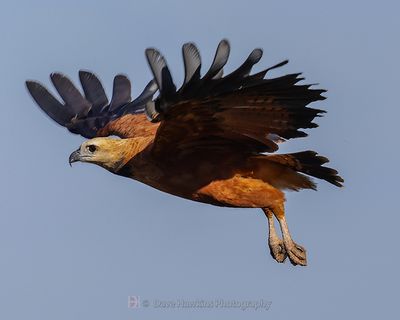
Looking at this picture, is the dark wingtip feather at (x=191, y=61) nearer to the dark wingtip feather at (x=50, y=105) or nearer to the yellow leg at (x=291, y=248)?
the yellow leg at (x=291, y=248)

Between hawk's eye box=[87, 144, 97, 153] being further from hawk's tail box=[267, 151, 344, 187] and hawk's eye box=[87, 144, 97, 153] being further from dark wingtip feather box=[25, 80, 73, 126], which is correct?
hawk's tail box=[267, 151, 344, 187]

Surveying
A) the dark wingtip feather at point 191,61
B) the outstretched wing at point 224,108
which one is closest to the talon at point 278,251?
the outstretched wing at point 224,108

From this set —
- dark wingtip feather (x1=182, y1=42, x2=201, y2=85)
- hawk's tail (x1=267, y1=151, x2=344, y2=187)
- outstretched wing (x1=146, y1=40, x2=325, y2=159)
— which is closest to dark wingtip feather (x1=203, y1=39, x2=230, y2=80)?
outstretched wing (x1=146, y1=40, x2=325, y2=159)

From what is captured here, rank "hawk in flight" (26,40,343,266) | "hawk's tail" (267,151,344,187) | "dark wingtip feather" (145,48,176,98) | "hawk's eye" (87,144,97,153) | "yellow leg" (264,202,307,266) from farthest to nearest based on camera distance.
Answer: "hawk's eye" (87,144,97,153) < "yellow leg" (264,202,307,266) < "hawk's tail" (267,151,344,187) < "hawk in flight" (26,40,343,266) < "dark wingtip feather" (145,48,176,98)

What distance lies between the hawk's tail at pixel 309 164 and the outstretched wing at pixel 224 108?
0.24 metres

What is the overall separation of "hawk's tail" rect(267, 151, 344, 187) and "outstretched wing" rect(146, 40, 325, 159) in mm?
241

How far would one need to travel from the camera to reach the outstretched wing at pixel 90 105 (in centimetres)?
1507

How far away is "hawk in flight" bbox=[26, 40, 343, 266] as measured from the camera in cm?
1108

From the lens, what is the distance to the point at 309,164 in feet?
42.5

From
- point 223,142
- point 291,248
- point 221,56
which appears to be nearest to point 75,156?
point 223,142

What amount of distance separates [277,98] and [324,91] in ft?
1.72

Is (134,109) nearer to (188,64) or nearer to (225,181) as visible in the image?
(225,181)

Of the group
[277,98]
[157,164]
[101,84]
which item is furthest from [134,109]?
[277,98]

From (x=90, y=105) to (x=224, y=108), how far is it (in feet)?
14.0
